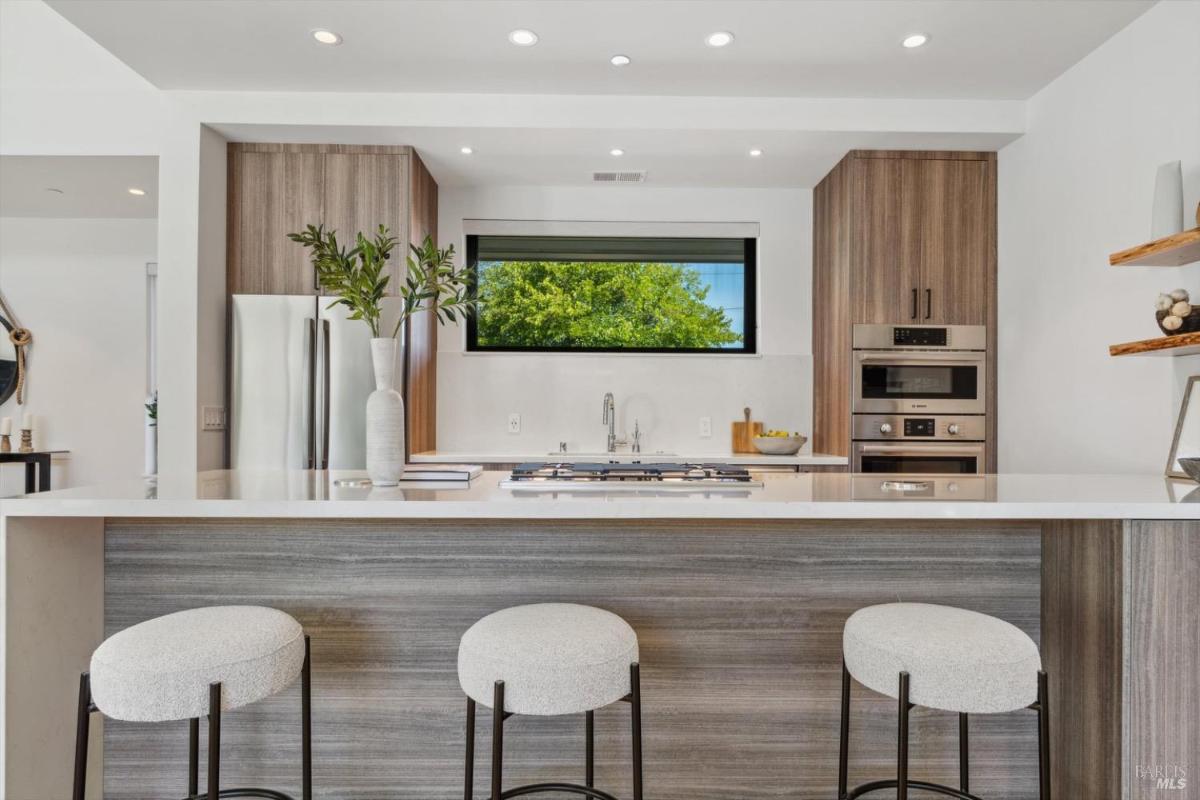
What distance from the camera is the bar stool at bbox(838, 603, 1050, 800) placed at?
1294mm

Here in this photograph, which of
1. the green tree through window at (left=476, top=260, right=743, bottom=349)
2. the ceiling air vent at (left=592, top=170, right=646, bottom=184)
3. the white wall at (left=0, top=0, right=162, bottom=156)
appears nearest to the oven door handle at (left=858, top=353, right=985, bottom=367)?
the green tree through window at (left=476, top=260, right=743, bottom=349)

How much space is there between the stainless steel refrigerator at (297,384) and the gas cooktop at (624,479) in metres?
1.58

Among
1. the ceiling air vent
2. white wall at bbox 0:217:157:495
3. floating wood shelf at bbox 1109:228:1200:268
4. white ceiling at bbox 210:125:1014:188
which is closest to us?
floating wood shelf at bbox 1109:228:1200:268

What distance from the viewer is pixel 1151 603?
153 cm

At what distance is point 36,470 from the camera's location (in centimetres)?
448

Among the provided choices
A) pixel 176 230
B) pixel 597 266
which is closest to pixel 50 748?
pixel 176 230

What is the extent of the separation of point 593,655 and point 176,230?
120 inches

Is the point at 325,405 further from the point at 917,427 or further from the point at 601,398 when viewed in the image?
the point at 917,427

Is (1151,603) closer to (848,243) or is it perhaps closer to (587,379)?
(848,243)

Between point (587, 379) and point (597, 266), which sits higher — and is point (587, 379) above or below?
below

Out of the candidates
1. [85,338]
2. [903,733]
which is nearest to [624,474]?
[903,733]

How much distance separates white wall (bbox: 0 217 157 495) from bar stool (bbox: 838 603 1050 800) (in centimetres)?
491

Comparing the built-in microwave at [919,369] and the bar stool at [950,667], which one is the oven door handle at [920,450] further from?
the bar stool at [950,667]

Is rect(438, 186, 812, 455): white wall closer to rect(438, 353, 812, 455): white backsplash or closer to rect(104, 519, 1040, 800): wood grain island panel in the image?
rect(438, 353, 812, 455): white backsplash
